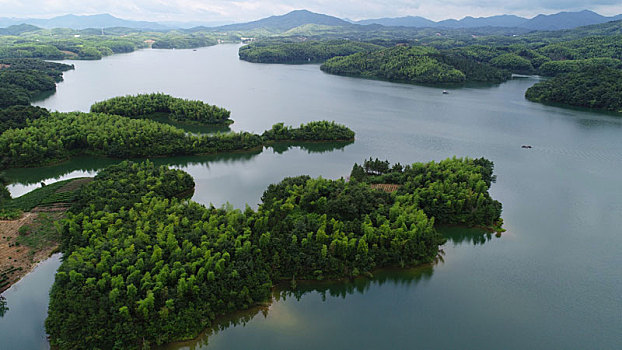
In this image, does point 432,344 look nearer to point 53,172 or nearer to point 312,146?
point 312,146

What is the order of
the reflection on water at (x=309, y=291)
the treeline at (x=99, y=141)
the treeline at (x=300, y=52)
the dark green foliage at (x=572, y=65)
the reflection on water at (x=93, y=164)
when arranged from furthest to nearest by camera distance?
the treeline at (x=300, y=52) → the dark green foliage at (x=572, y=65) → the treeline at (x=99, y=141) → the reflection on water at (x=93, y=164) → the reflection on water at (x=309, y=291)

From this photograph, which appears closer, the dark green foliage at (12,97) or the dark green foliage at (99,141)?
the dark green foliage at (99,141)

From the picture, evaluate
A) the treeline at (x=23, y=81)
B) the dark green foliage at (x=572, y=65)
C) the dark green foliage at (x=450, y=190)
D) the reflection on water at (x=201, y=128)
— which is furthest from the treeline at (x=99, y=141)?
the dark green foliage at (x=572, y=65)

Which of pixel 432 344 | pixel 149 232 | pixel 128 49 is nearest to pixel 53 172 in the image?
pixel 149 232

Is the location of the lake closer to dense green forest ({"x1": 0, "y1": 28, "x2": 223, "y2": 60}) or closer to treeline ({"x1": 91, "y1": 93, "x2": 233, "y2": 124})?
treeline ({"x1": 91, "y1": 93, "x2": 233, "y2": 124})

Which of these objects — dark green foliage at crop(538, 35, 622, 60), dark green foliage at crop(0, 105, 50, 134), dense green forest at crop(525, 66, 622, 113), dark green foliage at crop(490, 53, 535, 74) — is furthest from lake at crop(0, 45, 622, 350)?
dark green foliage at crop(538, 35, 622, 60)

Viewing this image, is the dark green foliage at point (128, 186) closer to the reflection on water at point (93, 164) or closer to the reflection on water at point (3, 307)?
the reflection on water at point (3, 307)

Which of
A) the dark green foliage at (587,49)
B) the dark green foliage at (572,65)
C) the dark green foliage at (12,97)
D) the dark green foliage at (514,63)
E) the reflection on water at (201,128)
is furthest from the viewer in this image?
the dark green foliage at (514,63)
